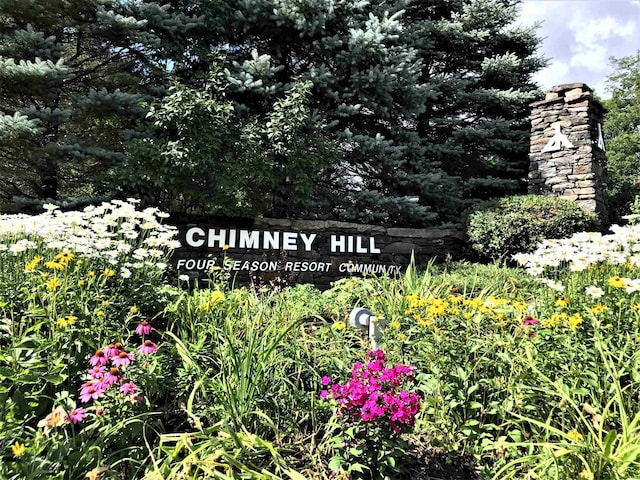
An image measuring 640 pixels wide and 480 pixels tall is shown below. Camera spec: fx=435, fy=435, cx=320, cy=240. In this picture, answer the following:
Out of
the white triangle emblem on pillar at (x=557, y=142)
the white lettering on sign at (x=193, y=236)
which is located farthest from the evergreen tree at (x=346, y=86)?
the white triangle emblem on pillar at (x=557, y=142)

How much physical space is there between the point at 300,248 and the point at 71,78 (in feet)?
12.0

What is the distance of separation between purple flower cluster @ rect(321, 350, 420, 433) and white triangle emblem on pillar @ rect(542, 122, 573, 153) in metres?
7.27

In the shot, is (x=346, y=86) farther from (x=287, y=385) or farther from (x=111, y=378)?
(x=111, y=378)

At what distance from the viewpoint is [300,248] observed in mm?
5816

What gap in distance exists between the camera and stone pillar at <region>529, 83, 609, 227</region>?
731cm

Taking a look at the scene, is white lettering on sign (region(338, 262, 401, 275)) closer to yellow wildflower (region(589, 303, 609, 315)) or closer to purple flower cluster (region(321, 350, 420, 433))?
yellow wildflower (region(589, 303, 609, 315))

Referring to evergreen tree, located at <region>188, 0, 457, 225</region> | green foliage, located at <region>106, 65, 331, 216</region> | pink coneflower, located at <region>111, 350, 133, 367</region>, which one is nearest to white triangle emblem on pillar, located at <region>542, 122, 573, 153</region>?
evergreen tree, located at <region>188, 0, 457, 225</region>

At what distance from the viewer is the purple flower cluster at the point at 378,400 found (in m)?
1.62

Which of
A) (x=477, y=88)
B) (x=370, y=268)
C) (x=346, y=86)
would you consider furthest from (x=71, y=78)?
(x=477, y=88)

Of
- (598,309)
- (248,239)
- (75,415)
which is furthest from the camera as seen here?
(248,239)

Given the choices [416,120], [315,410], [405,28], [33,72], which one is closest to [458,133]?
[416,120]

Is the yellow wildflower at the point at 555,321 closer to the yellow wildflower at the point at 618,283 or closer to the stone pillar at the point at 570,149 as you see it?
the yellow wildflower at the point at 618,283

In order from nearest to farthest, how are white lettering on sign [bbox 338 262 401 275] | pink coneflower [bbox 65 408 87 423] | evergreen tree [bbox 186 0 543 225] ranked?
pink coneflower [bbox 65 408 87 423]
white lettering on sign [bbox 338 262 401 275]
evergreen tree [bbox 186 0 543 225]

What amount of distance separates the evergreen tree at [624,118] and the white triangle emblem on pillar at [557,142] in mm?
10506
